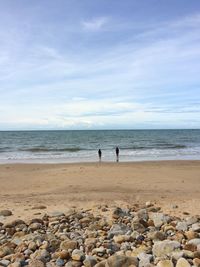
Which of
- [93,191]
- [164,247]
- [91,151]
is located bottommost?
[91,151]

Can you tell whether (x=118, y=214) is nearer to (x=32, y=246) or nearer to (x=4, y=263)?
(x=32, y=246)

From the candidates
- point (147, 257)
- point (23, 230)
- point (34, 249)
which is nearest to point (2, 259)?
point (34, 249)

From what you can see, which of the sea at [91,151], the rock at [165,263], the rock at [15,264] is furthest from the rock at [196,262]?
the sea at [91,151]

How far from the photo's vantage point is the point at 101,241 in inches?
244

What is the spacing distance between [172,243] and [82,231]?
1910 mm

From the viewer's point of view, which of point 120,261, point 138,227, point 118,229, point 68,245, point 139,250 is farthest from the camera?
point 138,227

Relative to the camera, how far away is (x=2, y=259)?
558 centimetres

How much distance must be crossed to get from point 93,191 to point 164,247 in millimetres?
7206

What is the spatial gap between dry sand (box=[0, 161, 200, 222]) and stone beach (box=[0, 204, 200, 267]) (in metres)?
1.51

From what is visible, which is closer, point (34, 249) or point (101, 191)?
point (34, 249)

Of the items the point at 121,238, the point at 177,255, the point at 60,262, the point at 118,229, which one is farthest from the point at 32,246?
the point at 177,255

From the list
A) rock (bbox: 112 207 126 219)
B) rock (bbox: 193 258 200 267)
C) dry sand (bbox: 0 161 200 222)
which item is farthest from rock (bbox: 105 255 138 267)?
dry sand (bbox: 0 161 200 222)

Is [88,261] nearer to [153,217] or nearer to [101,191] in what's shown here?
[153,217]

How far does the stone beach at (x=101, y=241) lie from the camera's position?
5.34 metres
